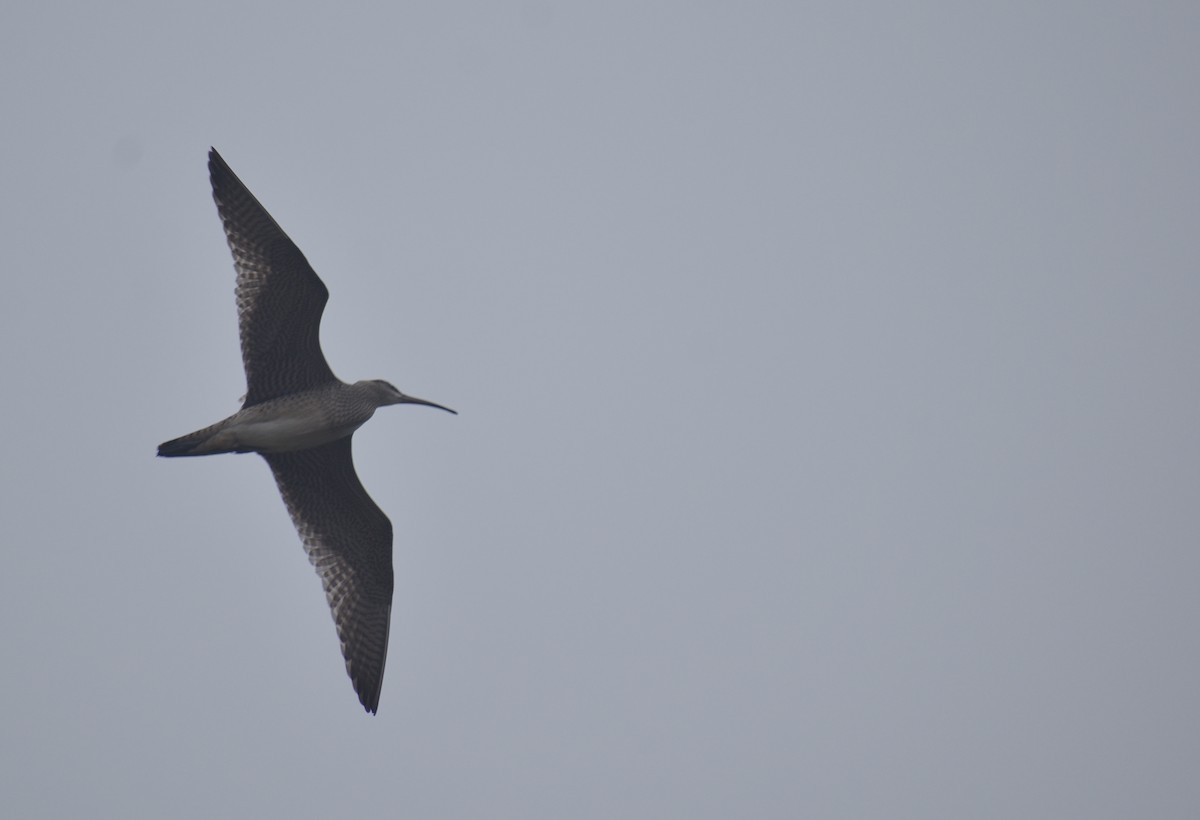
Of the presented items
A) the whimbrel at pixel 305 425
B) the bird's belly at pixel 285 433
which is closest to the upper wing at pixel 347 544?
the whimbrel at pixel 305 425

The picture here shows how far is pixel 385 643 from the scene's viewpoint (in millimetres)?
16469

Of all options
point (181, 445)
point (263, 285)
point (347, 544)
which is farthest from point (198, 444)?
point (347, 544)

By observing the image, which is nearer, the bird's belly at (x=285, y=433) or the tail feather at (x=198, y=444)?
the tail feather at (x=198, y=444)

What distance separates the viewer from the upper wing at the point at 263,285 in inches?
579

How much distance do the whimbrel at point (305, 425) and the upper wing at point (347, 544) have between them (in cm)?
1

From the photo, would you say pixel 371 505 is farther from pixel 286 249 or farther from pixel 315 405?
pixel 286 249

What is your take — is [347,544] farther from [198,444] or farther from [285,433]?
[198,444]

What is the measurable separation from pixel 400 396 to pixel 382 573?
2.37 meters

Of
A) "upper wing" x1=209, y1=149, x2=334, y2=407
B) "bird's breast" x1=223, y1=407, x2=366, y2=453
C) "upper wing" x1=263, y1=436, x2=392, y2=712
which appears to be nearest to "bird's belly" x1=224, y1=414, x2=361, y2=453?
"bird's breast" x1=223, y1=407, x2=366, y2=453

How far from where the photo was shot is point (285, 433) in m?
Result: 15.0

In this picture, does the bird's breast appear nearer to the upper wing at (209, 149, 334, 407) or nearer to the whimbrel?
the whimbrel

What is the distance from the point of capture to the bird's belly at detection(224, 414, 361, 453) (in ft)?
48.3

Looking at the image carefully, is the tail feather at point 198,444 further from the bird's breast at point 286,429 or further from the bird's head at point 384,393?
the bird's head at point 384,393

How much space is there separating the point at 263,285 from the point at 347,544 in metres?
3.74
